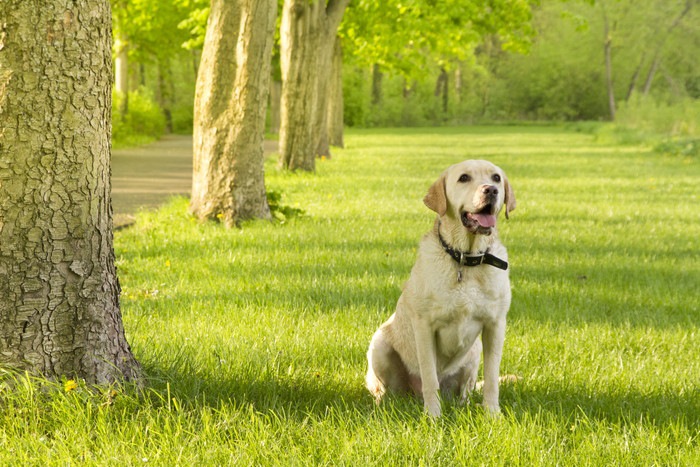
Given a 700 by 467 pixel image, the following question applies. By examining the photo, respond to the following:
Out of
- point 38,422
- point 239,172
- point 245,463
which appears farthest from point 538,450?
point 239,172

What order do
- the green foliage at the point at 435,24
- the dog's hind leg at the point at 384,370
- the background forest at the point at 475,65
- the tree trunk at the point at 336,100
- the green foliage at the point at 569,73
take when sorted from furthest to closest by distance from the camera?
the green foliage at the point at 569,73 < the tree trunk at the point at 336,100 < the background forest at the point at 475,65 < the green foliage at the point at 435,24 < the dog's hind leg at the point at 384,370

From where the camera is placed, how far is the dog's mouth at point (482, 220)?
3.61 m

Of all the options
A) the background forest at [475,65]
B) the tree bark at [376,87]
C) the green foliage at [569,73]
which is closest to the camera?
the background forest at [475,65]

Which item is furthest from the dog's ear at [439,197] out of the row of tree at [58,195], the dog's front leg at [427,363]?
the row of tree at [58,195]

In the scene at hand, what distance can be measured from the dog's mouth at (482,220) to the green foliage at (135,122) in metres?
26.2

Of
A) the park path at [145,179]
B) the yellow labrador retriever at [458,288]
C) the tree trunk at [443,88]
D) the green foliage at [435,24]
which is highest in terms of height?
the tree trunk at [443,88]

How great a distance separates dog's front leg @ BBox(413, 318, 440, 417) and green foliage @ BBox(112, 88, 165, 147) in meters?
26.2

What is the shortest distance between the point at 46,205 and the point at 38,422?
0.95m

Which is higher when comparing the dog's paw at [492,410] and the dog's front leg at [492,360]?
the dog's front leg at [492,360]

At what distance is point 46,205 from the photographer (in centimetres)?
335

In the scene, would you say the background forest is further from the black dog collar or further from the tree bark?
the black dog collar

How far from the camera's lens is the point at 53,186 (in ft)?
11.0

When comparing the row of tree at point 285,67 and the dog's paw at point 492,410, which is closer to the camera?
the dog's paw at point 492,410

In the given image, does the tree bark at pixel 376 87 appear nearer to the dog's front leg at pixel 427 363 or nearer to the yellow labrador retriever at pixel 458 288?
the yellow labrador retriever at pixel 458 288
